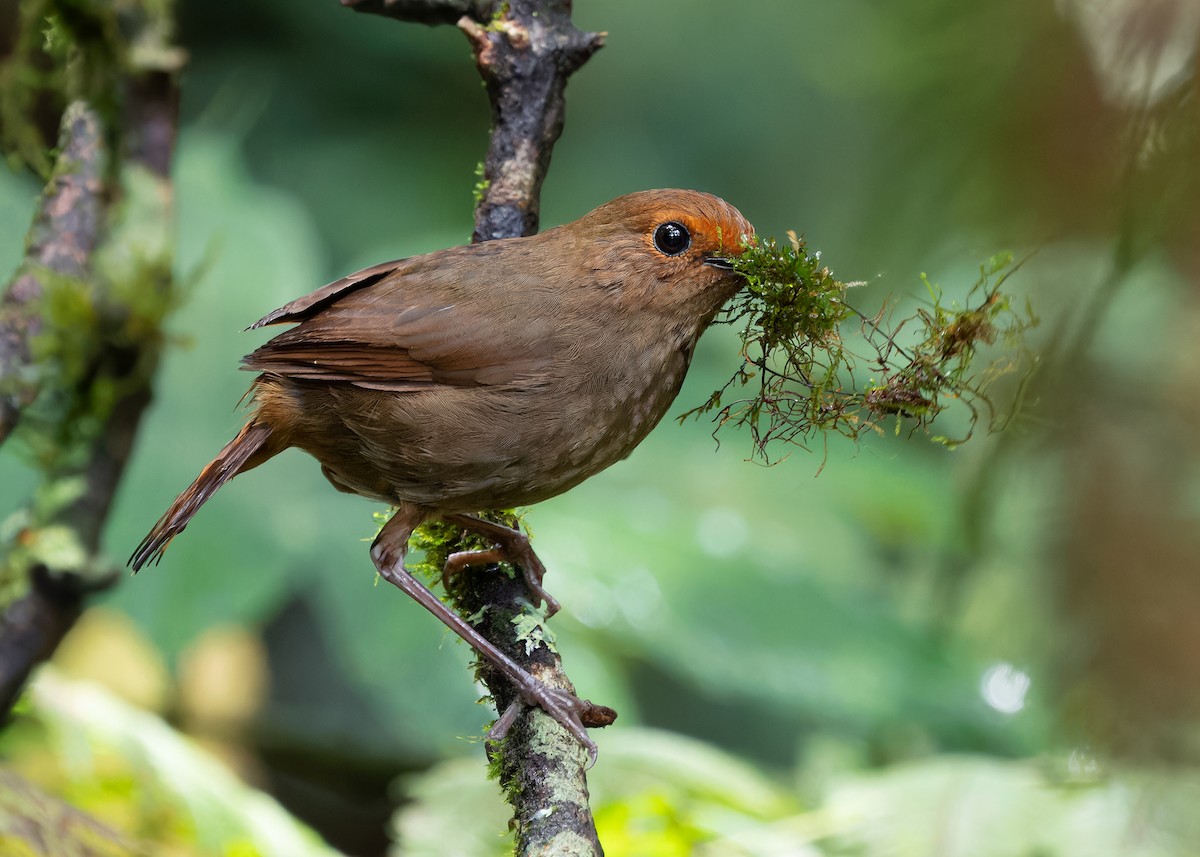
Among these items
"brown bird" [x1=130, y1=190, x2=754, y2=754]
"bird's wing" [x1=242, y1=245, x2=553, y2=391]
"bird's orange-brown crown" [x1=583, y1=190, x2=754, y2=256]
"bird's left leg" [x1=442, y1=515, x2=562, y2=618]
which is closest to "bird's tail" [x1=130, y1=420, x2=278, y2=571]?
"brown bird" [x1=130, y1=190, x2=754, y2=754]

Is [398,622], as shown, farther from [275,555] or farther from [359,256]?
[359,256]

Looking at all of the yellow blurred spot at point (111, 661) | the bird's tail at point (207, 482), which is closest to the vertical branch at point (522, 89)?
the bird's tail at point (207, 482)

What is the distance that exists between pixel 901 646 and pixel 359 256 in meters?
2.61

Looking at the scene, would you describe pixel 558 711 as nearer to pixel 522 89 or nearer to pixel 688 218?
pixel 688 218

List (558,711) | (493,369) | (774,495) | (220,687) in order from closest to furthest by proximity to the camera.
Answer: (558,711) < (493,369) < (774,495) < (220,687)

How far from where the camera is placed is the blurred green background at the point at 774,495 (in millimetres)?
1818

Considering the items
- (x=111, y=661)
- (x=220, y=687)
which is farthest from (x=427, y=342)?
(x=111, y=661)

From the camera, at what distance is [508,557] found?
2.73 meters

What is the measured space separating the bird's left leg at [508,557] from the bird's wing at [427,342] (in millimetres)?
364

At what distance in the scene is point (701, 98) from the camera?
5.29 m

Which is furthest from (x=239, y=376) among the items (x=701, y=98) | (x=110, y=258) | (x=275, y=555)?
(x=701, y=98)

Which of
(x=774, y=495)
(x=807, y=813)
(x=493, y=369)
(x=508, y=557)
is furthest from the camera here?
(x=774, y=495)

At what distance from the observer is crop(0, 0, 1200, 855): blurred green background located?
5.97 ft

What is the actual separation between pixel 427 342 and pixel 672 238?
0.61 metres
